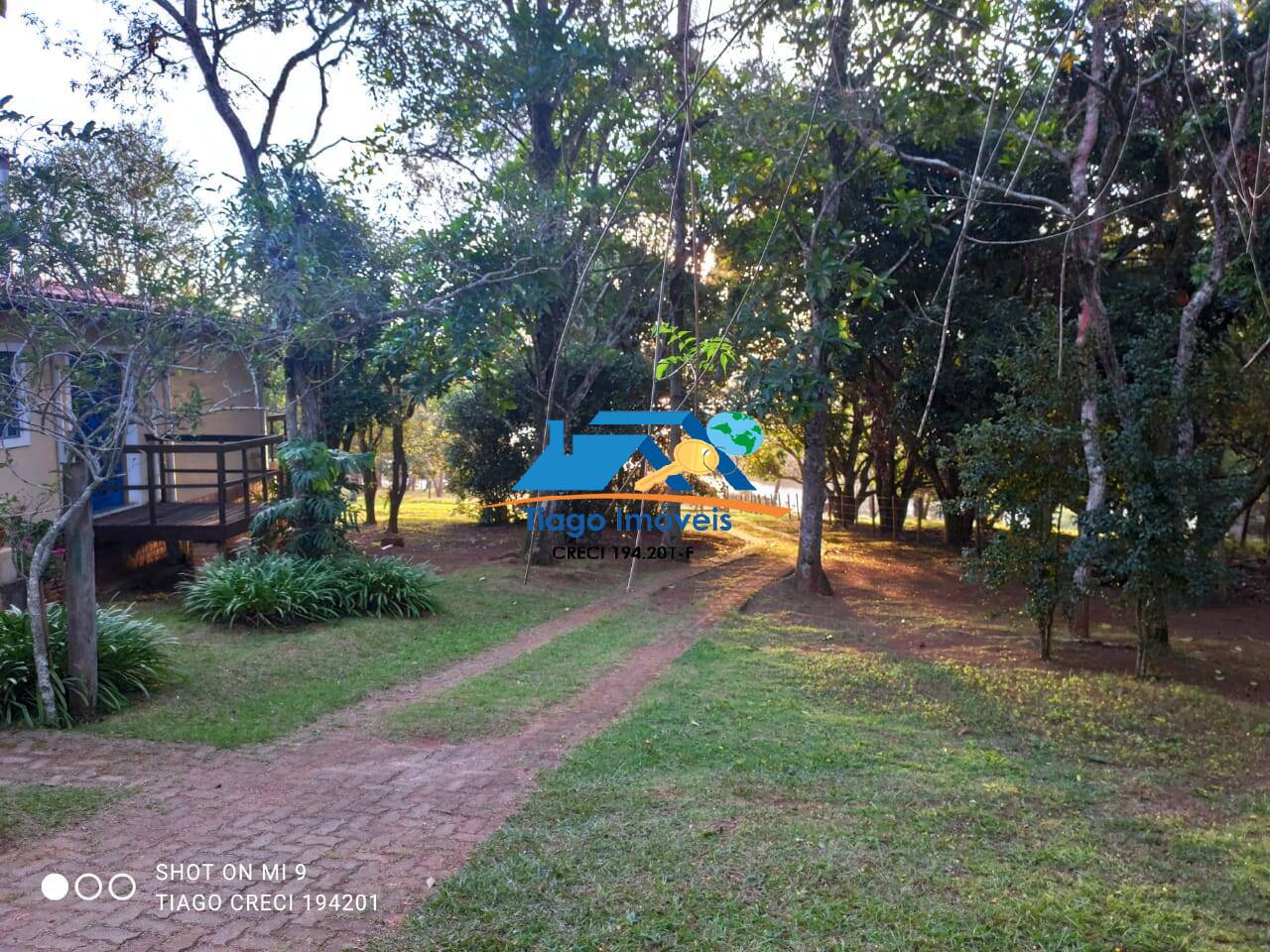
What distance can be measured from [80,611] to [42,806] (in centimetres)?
197

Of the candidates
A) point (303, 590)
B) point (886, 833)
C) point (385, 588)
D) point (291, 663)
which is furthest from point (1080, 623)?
point (303, 590)

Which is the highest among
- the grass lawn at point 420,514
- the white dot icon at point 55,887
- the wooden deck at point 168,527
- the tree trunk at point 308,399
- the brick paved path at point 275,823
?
the tree trunk at point 308,399

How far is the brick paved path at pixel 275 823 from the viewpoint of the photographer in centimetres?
366

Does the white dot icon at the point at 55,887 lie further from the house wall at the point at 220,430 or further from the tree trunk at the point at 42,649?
the house wall at the point at 220,430

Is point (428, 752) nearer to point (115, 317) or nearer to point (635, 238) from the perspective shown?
point (115, 317)

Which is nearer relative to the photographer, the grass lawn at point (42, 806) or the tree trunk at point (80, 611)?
the grass lawn at point (42, 806)

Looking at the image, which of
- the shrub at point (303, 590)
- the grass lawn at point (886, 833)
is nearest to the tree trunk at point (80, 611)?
the shrub at point (303, 590)

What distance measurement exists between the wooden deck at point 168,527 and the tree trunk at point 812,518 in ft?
24.7

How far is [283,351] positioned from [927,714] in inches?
262

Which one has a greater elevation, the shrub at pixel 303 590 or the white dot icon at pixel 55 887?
the shrub at pixel 303 590

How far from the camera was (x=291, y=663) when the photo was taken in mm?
8203

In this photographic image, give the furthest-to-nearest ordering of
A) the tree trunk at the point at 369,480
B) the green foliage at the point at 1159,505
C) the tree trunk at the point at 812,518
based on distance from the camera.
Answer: the tree trunk at the point at 369,480
the tree trunk at the point at 812,518
the green foliage at the point at 1159,505

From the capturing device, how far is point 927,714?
23.4 ft

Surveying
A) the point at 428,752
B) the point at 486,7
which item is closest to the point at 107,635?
the point at 428,752
